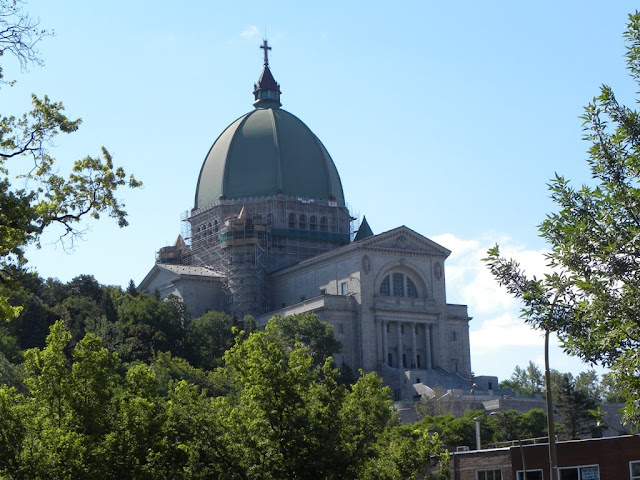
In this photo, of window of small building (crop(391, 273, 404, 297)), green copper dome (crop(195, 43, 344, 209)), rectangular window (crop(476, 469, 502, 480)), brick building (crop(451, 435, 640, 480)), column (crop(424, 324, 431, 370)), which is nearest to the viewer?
brick building (crop(451, 435, 640, 480))

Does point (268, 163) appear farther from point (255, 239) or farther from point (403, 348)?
point (403, 348)

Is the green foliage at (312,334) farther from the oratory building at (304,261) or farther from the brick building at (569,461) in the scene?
the brick building at (569,461)

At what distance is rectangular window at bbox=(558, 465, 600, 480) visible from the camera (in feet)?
166

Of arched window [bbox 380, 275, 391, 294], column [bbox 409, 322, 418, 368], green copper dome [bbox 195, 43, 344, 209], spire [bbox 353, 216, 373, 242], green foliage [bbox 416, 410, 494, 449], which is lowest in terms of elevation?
green foliage [bbox 416, 410, 494, 449]

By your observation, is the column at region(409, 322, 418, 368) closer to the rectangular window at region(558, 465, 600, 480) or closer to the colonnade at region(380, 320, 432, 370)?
the colonnade at region(380, 320, 432, 370)

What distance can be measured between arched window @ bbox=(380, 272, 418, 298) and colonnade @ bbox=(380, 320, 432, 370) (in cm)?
343

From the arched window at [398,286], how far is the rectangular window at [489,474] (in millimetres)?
71786

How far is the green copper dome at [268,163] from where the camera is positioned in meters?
145

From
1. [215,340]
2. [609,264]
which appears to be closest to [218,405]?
[609,264]

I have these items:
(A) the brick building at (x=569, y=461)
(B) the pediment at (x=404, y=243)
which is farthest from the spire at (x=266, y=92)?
(A) the brick building at (x=569, y=461)

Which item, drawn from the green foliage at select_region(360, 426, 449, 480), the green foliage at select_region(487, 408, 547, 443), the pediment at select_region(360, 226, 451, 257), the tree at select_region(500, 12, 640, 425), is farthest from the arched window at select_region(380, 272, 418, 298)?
the tree at select_region(500, 12, 640, 425)

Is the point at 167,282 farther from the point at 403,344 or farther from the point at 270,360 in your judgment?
the point at 270,360

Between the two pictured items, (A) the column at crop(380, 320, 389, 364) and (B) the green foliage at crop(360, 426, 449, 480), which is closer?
(B) the green foliage at crop(360, 426, 449, 480)

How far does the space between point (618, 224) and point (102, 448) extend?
69.9 ft
